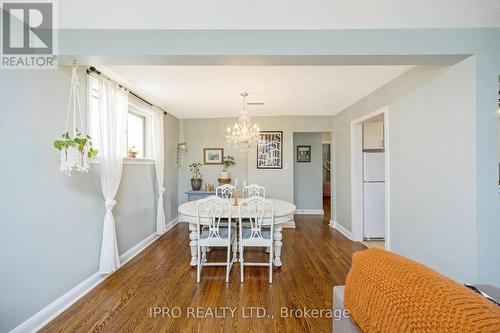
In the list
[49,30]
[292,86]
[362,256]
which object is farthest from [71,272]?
[292,86]

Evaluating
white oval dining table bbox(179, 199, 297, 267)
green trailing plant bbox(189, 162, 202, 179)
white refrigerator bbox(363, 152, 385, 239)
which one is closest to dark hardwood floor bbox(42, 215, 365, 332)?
white oval dining table bbox(179, 199, 297, 267)

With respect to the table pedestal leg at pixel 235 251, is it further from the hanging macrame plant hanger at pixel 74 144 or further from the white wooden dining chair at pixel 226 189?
the hanging macrame plant hanger at pixel 74 144

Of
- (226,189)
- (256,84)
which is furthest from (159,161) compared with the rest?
(256,84)

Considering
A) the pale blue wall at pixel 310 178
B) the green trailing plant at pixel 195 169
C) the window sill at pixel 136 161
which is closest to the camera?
the window sill at pixel 136 161

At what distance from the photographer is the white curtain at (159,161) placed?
3.93 m

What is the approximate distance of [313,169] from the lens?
5840 mm

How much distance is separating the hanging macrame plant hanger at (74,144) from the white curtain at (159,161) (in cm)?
172

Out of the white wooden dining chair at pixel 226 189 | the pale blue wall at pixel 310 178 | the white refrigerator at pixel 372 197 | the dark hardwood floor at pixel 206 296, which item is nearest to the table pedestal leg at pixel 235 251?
the dark hardwood floor at pixel 206 296

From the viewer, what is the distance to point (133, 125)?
367 cm

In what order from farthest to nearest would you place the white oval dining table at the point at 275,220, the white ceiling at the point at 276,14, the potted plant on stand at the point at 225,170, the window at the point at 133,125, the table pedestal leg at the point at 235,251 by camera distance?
the potted plant on stand at the point at 225,170, the table pedestal leg at the point at 235,251, the white oval dining table at the point at 275,220, the window at the point at 133,125, the white ceiling at the point at 276,14

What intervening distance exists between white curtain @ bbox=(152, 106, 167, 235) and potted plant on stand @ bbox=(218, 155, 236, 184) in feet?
4.21

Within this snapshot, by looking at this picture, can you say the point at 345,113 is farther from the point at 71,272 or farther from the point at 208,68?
the point at 71,272

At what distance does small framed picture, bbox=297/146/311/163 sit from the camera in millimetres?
5879

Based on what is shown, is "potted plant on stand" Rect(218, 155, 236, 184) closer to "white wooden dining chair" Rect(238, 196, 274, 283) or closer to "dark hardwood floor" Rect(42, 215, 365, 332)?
"dark hardwood floor" Rect(42, 215, 365, 332)
